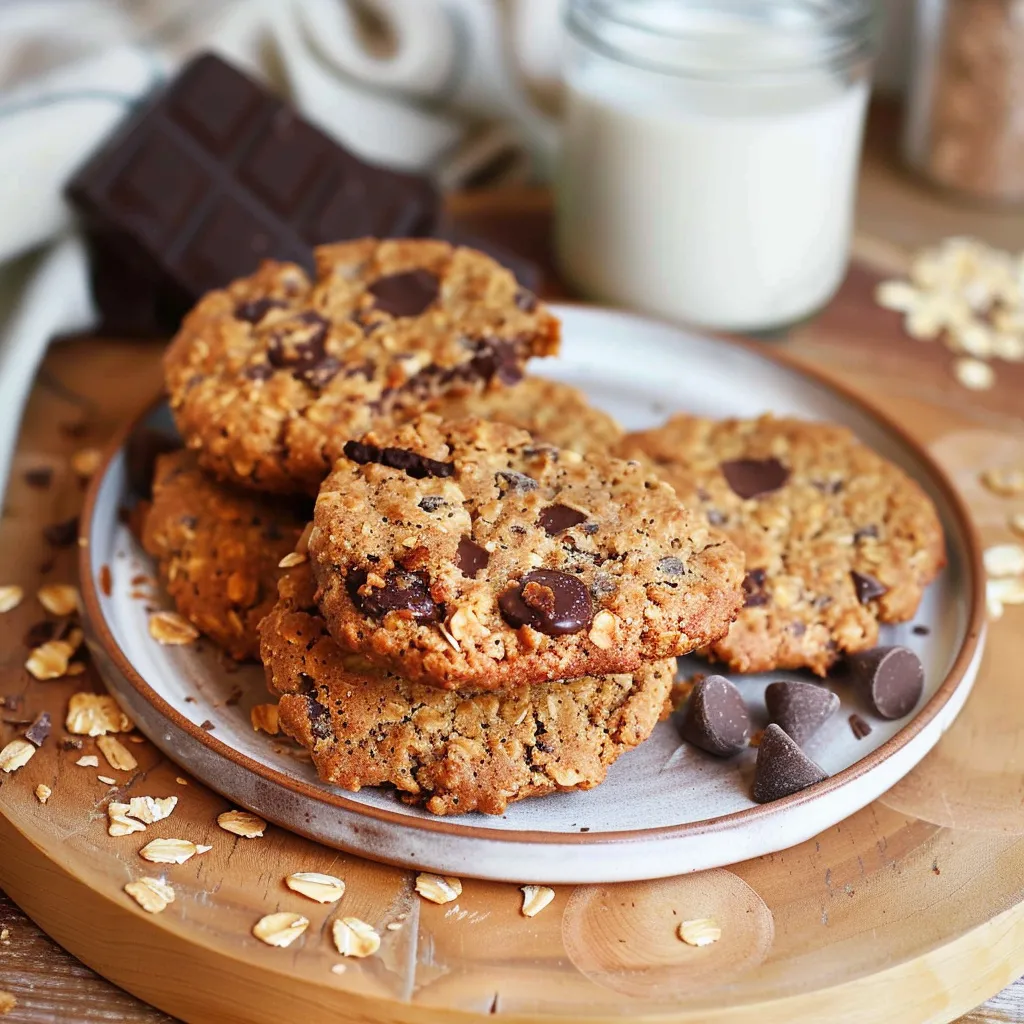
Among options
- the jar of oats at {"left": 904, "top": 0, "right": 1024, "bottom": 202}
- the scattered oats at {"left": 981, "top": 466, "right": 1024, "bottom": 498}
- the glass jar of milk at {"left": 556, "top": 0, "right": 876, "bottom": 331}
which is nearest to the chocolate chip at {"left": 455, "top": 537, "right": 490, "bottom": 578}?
the scattered oats at {"left": 981, "top": 466, "right": 1024, "bottom": 498}

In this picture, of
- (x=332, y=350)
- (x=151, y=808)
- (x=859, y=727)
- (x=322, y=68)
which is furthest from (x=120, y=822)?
(x=322, y=68)

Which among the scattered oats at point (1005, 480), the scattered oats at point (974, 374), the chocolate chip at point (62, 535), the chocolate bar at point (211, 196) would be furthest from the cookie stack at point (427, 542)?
the scattered oats at point (974, 374)

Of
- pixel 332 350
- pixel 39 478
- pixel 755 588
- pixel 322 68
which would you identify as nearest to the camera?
pixel 755 588

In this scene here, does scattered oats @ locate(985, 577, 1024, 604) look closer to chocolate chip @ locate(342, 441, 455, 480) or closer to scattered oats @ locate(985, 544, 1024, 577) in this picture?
scattered oats @ locate(985, 544, 1024, 577)

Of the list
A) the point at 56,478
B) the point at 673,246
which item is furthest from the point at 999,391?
the point at 56,478

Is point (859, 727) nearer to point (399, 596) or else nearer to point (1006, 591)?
point (1006, 591)

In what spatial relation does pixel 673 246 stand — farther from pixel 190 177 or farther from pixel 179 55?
pixel 179 55

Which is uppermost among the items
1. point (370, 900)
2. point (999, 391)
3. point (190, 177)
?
point (190, 177)
